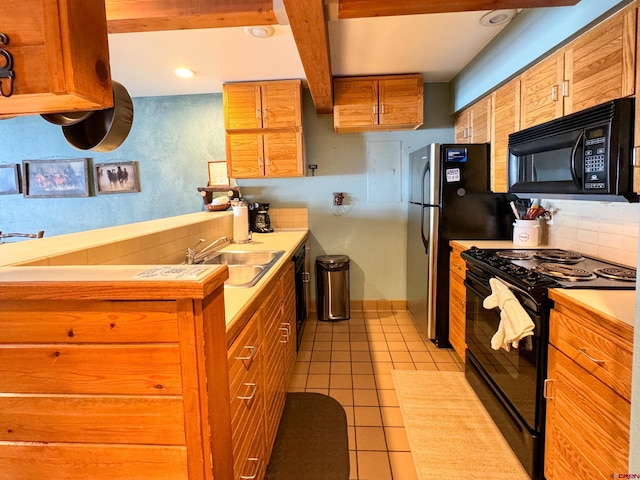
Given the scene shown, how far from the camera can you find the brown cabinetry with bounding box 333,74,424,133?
3244 mm

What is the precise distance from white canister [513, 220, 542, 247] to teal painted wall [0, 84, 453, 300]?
1395 mm

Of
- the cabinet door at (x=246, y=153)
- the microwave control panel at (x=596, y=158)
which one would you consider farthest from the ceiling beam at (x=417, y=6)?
the cabinet door at (x=246, y=153)

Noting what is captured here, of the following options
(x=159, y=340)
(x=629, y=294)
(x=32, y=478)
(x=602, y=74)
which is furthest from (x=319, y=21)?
(x=32, y=478)

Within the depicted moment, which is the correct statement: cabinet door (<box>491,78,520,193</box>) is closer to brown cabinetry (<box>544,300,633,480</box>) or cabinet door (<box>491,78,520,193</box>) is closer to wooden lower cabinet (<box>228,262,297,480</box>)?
brown cabinetry (<box>544,300,633,480</box>)

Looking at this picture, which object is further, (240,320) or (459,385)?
(459,385)

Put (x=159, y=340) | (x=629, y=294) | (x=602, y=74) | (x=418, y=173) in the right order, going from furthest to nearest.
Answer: (x=418, y=173) → (x=602, y=74) → (x=629, y=294) → (x=159, y=340)

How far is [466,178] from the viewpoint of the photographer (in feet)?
9.07

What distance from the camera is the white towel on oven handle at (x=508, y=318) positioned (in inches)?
61.7

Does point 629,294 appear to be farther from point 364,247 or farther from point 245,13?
point 364,247

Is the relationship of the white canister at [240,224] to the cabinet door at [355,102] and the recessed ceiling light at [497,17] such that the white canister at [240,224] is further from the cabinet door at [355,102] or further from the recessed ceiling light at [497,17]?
the recessed ceiling light at [497,17]

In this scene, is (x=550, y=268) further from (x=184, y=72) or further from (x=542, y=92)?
(x=184, y=72)

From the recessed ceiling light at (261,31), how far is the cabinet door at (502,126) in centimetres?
164

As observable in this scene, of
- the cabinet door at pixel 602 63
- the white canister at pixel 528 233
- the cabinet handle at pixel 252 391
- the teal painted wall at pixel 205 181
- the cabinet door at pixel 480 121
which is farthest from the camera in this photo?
the teal painted wall at pixel 205 181

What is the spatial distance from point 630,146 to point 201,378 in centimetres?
180
